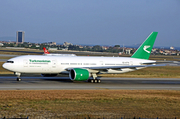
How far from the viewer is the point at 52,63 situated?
132 ft

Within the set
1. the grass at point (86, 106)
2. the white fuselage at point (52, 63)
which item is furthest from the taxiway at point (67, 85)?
the grass at point (86, 106)

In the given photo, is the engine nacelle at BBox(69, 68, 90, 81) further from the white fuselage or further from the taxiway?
the white fuselage

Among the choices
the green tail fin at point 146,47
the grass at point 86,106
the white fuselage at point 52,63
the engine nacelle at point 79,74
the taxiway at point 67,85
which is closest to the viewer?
the grass at point 86,106

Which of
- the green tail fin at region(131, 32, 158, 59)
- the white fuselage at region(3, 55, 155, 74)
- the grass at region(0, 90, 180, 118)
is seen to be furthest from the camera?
the green tail fin at region(131, 32, 158, 59)

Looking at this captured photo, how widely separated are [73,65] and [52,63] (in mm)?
3449

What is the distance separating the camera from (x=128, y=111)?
19.1 meters

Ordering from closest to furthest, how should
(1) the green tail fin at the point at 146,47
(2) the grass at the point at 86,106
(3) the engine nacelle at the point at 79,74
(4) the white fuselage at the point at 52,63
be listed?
(2) the grass at the point at 86,106, (3) the engine nacelle at the point at 79,74, (4) the white fuselage at the point at 52,63, (1) the green tail fin at the point at 146,47

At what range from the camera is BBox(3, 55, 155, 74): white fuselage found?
3847 centimetres

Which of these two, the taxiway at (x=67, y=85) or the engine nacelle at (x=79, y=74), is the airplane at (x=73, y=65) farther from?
the taxiway at (x=67, y=85)

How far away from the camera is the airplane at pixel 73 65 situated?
126 feet

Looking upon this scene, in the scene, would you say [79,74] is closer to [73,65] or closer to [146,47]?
[73,65]

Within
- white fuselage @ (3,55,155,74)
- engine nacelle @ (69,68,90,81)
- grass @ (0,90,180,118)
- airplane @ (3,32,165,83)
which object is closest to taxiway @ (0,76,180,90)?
engine nacelle @ (69,68,90,81)

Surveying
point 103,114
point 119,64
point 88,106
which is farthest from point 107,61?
point 103,114

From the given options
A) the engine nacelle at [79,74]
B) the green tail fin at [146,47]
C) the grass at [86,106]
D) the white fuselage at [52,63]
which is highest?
the green tail fin at [146,47]
